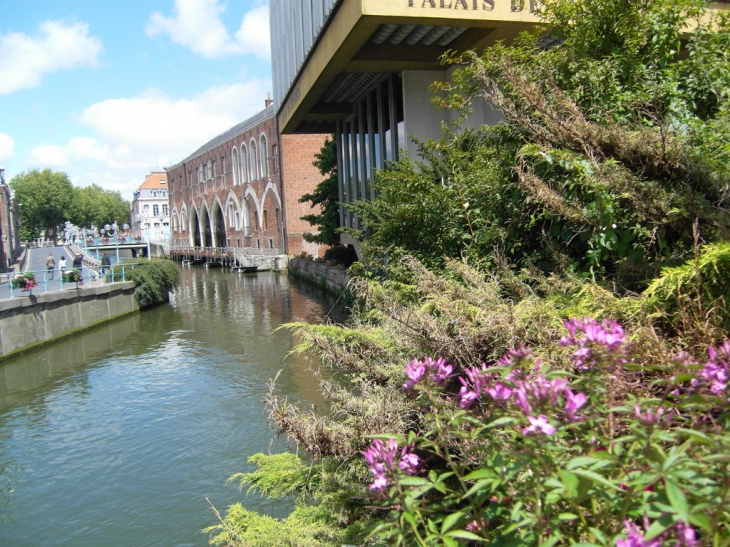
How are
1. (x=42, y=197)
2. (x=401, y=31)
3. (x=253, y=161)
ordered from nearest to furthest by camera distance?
(x=401, y=31)
(x=253, y=161)
(x=42, y=197)

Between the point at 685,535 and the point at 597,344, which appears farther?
the point at 597,344

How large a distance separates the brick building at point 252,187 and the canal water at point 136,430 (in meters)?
20.0

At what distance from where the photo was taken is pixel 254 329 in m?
15.9

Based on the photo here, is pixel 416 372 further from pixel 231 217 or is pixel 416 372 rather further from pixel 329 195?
pixel 231 217

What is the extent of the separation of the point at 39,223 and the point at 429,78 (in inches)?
3222

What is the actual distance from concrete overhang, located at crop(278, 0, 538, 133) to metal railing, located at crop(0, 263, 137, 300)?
374 inches

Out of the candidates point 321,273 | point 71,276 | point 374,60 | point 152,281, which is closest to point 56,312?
point 71,276

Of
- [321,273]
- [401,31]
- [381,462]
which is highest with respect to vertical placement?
[401,31]

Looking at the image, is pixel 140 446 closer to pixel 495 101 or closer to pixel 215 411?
pixel 215 411

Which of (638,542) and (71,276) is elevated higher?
(638,542)

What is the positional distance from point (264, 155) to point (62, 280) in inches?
917

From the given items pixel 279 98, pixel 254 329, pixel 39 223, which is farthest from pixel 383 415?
pixel 39 223

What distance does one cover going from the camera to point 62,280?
→ 1792 centimetres

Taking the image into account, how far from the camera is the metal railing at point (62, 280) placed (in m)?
15.7
